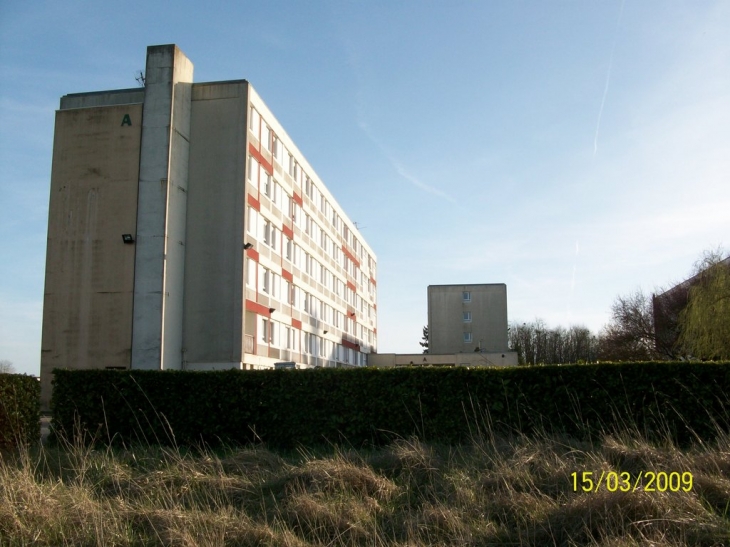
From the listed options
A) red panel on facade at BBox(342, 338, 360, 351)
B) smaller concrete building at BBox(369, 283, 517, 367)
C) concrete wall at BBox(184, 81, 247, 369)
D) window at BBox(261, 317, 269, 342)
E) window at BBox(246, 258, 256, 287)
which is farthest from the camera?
smaller concrete building at BBox(369, 283, 517, 367)

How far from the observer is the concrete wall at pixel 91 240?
30781mm

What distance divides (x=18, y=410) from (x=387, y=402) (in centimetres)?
678

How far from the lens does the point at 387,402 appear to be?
1262 centimetres

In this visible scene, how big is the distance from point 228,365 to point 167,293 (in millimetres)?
4378

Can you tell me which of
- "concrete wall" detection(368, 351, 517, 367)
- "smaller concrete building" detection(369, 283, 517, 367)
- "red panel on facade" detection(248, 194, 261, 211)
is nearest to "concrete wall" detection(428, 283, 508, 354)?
"smaller concrete building" detection(369, 283, 517, 367)

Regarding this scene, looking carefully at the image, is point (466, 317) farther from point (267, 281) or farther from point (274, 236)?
point (267, 281)

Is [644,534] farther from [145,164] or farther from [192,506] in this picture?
[145,164]

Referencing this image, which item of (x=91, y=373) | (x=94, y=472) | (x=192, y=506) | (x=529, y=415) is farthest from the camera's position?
(x=91, y=373)

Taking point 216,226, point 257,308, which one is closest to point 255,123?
point 216,226

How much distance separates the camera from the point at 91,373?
13641 mm

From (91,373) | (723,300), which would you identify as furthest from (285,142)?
(91,373)

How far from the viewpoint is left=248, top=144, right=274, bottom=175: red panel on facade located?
34.8 meters
